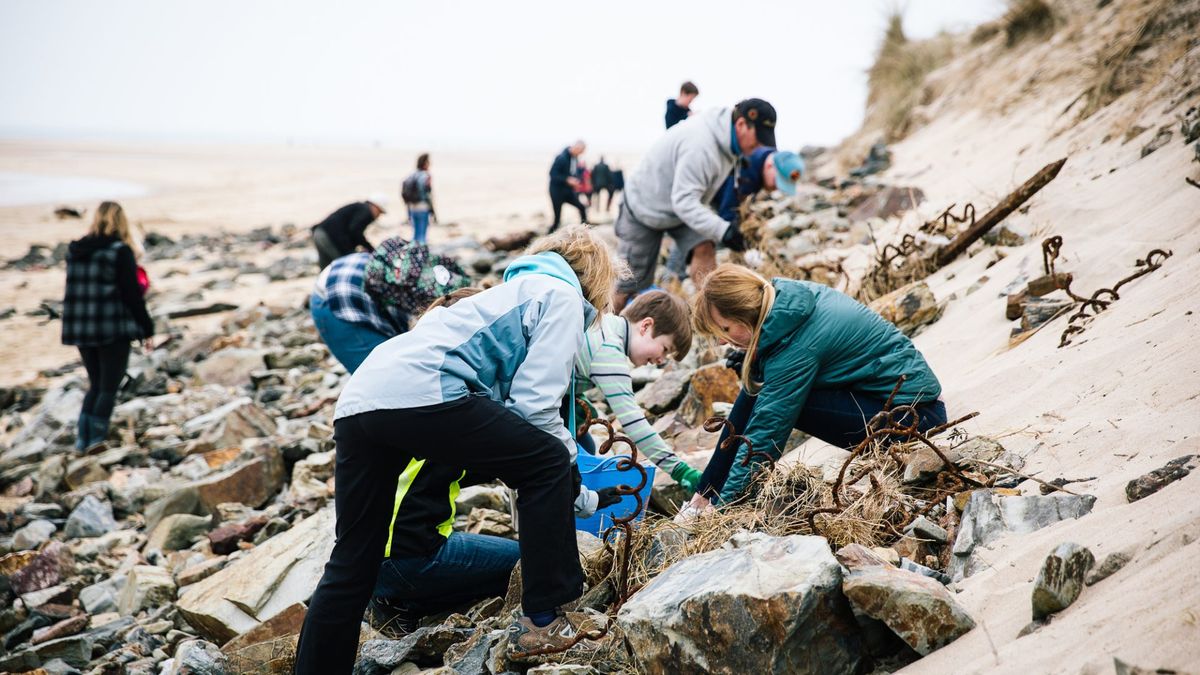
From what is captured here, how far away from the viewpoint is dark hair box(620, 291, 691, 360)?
11.2 feet

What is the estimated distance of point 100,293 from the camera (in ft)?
19.7

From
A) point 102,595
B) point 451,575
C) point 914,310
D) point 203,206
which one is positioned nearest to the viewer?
point 451,575

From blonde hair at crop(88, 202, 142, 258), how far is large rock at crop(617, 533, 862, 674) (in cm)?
562

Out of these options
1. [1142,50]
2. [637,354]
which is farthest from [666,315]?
[1142,50]

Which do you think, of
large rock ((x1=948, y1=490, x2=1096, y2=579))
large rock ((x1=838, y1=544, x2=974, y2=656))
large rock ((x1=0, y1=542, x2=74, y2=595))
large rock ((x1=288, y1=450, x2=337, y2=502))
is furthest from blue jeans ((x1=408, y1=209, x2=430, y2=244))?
large rock ((x1=838, y1=544, x2=974, y2=656))

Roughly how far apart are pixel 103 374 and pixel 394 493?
4670 mm

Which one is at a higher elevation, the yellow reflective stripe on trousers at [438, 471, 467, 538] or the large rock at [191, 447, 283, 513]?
the yellow reflective stripe on trousers at [438, 471, 467, 538]

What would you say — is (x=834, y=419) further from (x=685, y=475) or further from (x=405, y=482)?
(x=405, y=482)

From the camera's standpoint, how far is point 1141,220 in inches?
172

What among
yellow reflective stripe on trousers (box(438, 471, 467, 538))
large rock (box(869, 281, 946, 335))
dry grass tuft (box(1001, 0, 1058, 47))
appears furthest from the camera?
dry grass tuft (box(1001, 0, 1058, 47))

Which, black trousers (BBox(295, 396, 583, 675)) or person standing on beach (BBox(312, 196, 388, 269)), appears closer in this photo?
black trousers (BBox(295, 396, 583, 675))

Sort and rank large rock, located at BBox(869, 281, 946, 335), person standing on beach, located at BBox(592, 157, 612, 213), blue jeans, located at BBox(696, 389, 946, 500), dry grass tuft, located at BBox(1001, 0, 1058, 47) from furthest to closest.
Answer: person standing on beach, located at BBox(592, 157, 612, 213) → dry grass tuft, located at BBox(1001, 0, 1058, 47) → large rock, located at BBox(869, 281, 946, 335) → blue jeans, located at BBox(696, 389, 946, 500)

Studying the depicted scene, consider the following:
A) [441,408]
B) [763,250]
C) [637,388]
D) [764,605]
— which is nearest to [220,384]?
[637,388]

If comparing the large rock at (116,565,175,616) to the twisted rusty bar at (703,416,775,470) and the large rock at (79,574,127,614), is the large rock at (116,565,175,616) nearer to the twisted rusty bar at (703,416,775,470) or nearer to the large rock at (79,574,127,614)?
the large rock at (79,574,127,614)
